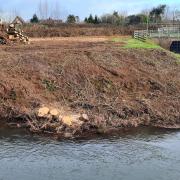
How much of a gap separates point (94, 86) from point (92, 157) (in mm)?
9960

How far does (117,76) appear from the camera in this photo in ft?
101

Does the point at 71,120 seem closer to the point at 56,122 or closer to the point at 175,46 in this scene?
the point at 56,122

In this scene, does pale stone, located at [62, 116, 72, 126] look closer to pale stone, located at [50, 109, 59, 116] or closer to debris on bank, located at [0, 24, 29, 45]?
pale stone, located at [50, 109, 59, 116]

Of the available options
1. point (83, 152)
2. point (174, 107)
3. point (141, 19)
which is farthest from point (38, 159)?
point (141, 19)

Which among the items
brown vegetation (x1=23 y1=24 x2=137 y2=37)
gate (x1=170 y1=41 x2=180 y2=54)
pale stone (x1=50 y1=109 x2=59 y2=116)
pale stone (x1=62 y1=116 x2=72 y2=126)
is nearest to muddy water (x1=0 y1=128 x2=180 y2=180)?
pale stone (x1=62 y1=116 x2=72 y2=126)

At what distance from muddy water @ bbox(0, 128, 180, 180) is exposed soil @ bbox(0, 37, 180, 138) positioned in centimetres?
192

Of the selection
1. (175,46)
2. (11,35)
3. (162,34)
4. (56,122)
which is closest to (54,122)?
(56,122)

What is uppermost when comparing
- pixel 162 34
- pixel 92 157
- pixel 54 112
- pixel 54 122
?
pixel 162 34

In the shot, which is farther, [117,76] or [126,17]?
[126,17]

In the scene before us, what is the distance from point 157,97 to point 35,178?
1301 centimetres

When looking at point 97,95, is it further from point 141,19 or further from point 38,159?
point 141,19

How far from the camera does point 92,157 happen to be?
19.7m

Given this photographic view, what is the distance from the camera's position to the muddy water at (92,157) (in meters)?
17.7

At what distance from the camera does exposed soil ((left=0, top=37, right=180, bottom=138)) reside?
84.6ft
